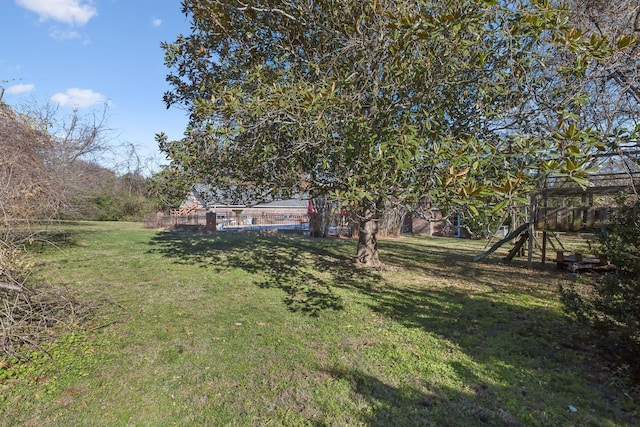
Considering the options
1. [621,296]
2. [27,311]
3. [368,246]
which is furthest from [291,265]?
[621,296]

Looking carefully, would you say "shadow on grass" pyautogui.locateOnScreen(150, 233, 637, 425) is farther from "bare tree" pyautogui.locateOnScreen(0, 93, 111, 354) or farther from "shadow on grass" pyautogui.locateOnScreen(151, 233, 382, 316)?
"bare tree" pyautogui.locateOnScreen(0, 93, 111, 354)

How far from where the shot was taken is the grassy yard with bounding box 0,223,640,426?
115 inches

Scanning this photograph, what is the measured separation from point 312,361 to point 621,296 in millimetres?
3327

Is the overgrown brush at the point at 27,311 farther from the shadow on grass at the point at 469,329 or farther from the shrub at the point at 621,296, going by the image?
the shrub at the point at 621,296

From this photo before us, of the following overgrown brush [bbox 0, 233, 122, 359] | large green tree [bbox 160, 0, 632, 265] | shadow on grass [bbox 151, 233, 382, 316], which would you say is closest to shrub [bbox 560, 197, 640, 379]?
large green tree [bbox 160, 0, 632, 265]

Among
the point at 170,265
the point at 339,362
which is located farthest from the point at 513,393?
the point at 170,265

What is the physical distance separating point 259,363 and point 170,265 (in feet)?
20.7

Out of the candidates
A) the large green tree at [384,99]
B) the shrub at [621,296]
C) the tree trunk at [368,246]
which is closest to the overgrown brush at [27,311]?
the large green tree at [384,99]

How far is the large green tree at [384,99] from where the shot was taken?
3729 mm

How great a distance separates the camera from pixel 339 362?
12.5 ft

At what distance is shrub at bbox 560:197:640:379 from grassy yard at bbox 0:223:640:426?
32 cm

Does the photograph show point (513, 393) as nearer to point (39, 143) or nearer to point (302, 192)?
point (302, 192)

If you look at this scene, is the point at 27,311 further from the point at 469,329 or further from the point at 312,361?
the point at 469,329

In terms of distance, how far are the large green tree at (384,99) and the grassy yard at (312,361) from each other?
1.83 metres
